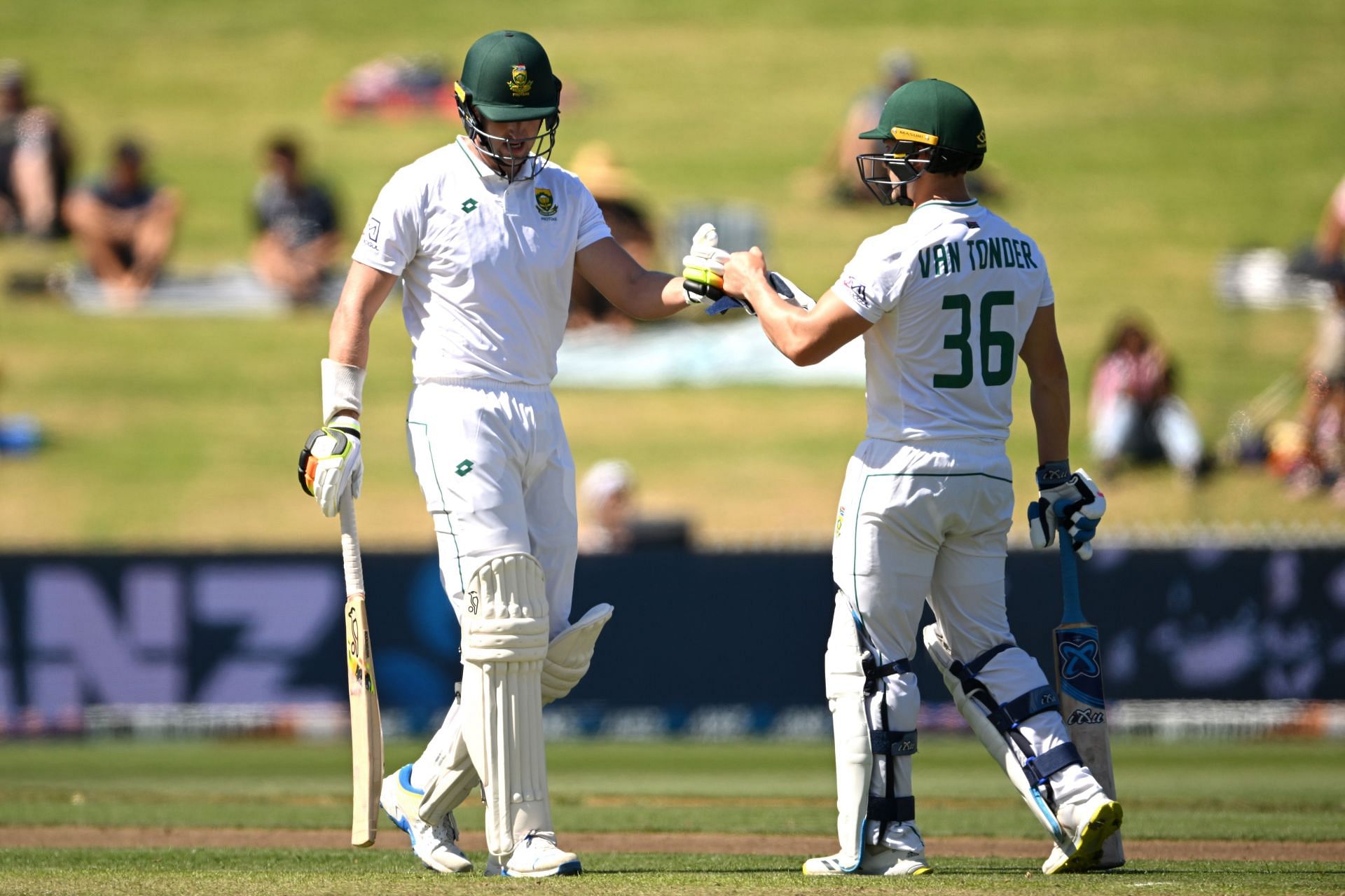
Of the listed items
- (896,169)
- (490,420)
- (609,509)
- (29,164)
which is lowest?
(609,509)

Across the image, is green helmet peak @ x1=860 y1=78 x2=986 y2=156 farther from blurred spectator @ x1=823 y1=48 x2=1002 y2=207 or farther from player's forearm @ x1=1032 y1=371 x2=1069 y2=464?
blurred spectator @ x1=823 y1=48 x2=1002 y2=207

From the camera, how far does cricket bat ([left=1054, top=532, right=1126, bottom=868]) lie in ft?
17.5

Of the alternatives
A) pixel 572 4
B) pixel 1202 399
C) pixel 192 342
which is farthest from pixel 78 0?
pixel 1202 399

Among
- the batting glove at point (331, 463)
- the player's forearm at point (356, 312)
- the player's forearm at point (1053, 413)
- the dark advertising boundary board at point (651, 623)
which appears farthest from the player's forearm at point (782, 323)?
the dark advertising boundary board at point (651, 623)

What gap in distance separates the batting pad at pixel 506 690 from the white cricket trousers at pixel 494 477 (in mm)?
70

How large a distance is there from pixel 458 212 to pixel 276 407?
42.3ft

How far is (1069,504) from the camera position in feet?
18.0

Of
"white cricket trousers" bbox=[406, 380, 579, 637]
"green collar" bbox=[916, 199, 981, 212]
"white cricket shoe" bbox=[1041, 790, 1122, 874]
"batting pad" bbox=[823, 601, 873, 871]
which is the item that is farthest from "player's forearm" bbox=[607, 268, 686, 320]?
"white cricket shoe" bbox=[1041, 790, 1122, 874]

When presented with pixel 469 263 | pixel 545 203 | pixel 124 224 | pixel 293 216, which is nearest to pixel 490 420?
pixel 469 263

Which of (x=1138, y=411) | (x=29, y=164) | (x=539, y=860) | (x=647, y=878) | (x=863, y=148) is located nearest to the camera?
(x=647, y=878)

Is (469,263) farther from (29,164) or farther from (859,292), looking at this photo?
(29,164)

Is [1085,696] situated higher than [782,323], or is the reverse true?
[782,323]

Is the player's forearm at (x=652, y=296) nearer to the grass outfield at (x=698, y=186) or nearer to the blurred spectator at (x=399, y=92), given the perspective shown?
the grass outfield at (x=698, y=186)

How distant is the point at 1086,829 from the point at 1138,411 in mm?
10921
